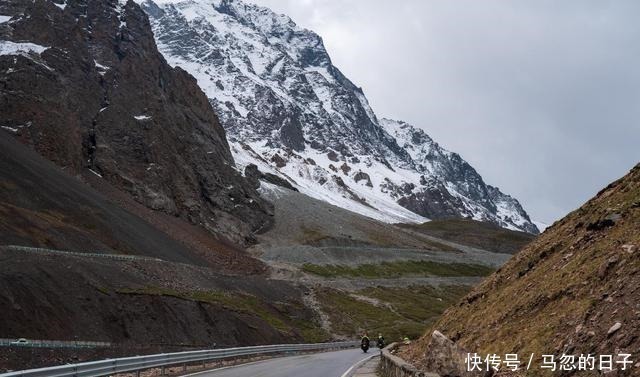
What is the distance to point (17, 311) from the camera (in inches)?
1115

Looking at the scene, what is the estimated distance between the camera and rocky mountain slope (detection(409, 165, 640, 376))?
468 inches

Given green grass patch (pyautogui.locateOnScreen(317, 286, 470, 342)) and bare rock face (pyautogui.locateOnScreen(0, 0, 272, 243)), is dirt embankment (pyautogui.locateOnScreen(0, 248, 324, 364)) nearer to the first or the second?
green grass patch (pyautogui.locateOnScreen(317, 286, 470, 342))

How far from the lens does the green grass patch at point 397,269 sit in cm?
12732

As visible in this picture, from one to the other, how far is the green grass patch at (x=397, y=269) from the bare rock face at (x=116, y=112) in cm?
2550

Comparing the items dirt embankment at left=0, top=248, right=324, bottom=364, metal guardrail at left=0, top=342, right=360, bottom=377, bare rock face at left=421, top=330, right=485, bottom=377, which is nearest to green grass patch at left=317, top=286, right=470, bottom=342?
dirt embankment at left=0, top=248, right=324, bottom=364

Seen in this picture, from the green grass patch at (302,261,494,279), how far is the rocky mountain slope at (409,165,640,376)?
10280 centimetres

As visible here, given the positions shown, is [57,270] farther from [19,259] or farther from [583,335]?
[583,335]

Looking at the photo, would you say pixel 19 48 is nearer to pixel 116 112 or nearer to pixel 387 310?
pixel 116 112

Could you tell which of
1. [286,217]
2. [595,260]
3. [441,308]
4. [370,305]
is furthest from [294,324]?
[286,217]

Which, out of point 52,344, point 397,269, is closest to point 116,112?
point 397,269

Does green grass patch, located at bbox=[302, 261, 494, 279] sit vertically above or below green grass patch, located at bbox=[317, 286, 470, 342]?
above

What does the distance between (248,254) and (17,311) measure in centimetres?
10224

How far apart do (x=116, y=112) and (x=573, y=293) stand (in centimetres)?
13120

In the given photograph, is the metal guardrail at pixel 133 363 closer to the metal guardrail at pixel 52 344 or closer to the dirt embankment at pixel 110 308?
the metal guardrail at pixel 52 344
